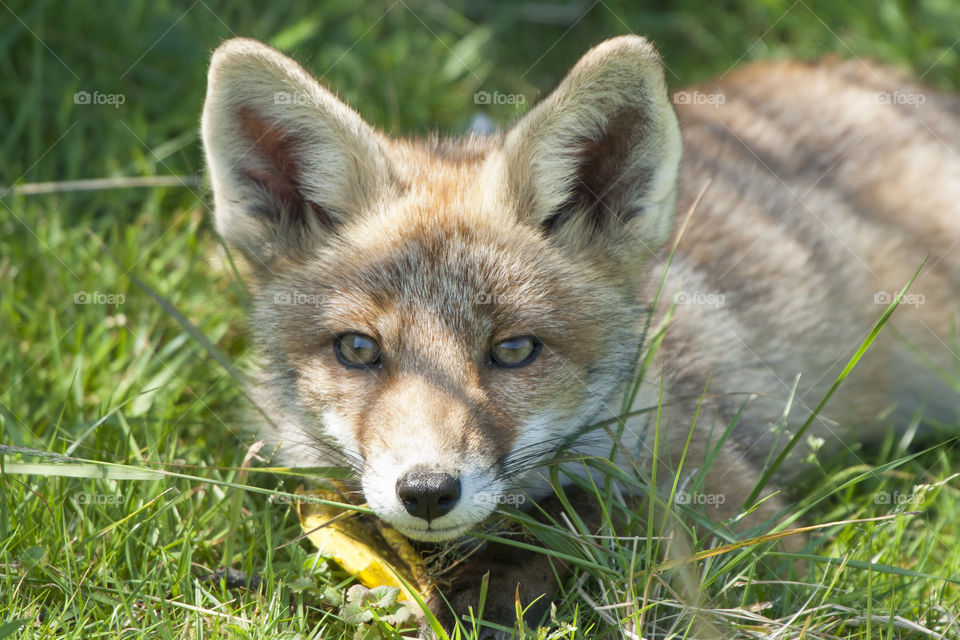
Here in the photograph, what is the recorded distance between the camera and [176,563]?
3.59 metres

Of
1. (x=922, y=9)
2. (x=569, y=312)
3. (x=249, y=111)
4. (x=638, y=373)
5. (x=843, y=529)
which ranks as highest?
Answer: (x=922, y=9)

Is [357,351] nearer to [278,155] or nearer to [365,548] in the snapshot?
[365,548]

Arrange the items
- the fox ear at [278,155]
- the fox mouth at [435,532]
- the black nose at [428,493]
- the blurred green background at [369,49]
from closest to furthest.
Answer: the black nose at [428,493] → the fox mouth at [435,532] → the fox ear at [278,155] → the blurred green background at [369,49]

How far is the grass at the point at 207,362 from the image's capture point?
3.34m

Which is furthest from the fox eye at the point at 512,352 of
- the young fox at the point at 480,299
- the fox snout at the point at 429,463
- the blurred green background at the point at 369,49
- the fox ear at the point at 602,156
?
the blurred green background at the point at 369,49

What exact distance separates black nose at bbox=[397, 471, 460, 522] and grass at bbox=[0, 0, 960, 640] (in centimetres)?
45

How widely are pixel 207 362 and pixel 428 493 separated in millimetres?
2209

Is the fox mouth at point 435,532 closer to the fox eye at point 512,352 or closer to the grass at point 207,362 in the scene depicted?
the grass at point 207,362

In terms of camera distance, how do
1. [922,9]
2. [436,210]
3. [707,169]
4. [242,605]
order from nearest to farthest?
[242,605] < [436,210] < [707,169] < [922,9]

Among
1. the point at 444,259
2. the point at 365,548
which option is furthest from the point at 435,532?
the point at 444,259

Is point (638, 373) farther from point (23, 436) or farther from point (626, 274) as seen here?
point (23, 436)

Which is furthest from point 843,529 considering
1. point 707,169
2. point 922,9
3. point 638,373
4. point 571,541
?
point 922,9

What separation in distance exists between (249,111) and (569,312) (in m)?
1.42

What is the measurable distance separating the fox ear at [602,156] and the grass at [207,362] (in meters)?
0.30
